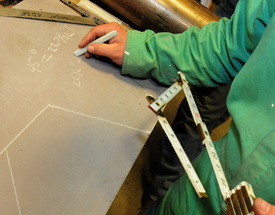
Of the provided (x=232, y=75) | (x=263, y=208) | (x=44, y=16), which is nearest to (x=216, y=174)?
(x=263, y=208)

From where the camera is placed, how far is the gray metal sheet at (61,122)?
451 mm

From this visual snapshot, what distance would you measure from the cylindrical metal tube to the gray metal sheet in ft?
0.97

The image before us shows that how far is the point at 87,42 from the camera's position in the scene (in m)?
0.62

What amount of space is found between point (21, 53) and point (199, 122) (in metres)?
0.55

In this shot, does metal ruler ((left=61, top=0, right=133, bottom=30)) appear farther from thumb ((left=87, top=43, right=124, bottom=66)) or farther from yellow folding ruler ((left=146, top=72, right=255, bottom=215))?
yellow folding ruler ((left=146, top=72, right=255, bottom=215))

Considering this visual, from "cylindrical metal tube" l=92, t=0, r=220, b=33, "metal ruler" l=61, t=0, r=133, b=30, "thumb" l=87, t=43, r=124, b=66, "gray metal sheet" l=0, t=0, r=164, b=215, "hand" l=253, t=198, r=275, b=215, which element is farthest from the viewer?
"cylindrical metal tube" l=92, t=0, r=220, b=33

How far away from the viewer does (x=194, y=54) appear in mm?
576

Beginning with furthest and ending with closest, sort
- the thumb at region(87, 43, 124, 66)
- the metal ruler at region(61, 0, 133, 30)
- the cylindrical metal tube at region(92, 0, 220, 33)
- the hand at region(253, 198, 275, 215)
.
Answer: the cylindrical metal tube at region(92, 0, 220, 33)
the metal ruler at region(61, 0, 133, 30)
the thumb at region(87, 43, 124, 66)
the hand at region(253, 198, 275, 215)

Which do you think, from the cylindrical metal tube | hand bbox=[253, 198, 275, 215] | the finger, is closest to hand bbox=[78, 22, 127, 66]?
the finger

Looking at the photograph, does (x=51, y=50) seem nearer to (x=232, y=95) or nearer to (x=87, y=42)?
(x=87, y=42)

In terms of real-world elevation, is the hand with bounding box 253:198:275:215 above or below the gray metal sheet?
above

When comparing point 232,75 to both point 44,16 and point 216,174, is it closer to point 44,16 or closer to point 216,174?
point 216,174

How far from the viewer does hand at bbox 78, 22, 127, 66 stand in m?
0.59

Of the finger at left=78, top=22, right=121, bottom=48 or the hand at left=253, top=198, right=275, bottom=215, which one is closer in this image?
the hand at left=253, top=198, right=275, bottom=215
